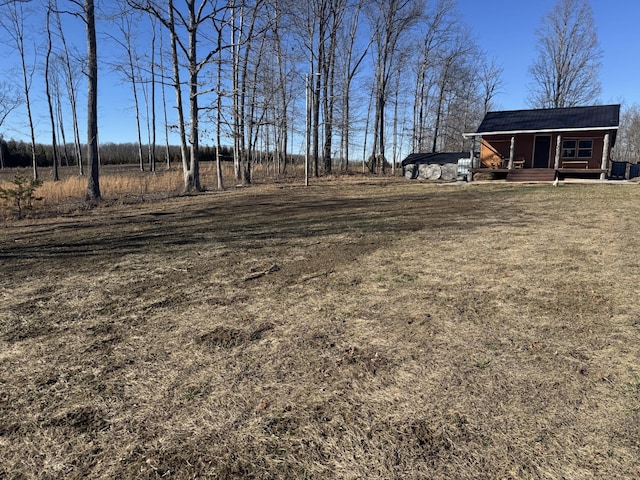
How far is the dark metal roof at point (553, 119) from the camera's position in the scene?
19114 millimetres

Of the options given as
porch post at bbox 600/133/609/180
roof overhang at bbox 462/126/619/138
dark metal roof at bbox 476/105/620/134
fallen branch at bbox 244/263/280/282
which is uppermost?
dark metal roof at bbox 476/105/620/134

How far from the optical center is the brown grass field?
1793 mm

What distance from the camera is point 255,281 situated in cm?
435

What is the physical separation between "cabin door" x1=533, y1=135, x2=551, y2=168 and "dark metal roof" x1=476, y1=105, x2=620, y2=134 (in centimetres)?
88

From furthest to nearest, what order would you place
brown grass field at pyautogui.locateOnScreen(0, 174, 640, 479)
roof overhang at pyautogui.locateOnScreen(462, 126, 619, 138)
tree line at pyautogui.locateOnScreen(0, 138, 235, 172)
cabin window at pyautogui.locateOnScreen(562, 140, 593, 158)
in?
tree line at pyautogui.locateOnScreen(0, 138, 235, 172) → cabin window at pyautogui.locateOnScreen(562, 140, 593, 158) → roof overhang at pyautogui.locateOnScreen(462, 126, 619, 138) → brown grass field at pyautogui.locateOnScreen(0, 174, 640, 479)

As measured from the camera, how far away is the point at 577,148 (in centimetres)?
2038

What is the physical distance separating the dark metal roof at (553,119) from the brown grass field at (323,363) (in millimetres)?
16733

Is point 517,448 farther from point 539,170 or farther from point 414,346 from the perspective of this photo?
point 539,170

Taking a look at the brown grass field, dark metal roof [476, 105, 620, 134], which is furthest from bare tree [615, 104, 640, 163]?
the brown grass field

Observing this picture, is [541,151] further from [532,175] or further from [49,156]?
[49,156]

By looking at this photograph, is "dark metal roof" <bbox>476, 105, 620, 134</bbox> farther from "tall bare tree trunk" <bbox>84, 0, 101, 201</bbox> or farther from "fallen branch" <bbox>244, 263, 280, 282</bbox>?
"fallen branch" <bbox>244, 263, 280, 282</bbox>

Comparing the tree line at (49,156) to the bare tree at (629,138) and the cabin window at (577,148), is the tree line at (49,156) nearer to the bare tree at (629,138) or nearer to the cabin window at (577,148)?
the cabin window at (577,148)

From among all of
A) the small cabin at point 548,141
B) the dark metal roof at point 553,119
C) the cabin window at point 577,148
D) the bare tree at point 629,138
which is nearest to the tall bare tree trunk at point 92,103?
the small cabin at point 548,141

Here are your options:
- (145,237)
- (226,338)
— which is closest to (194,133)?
(145,237)
